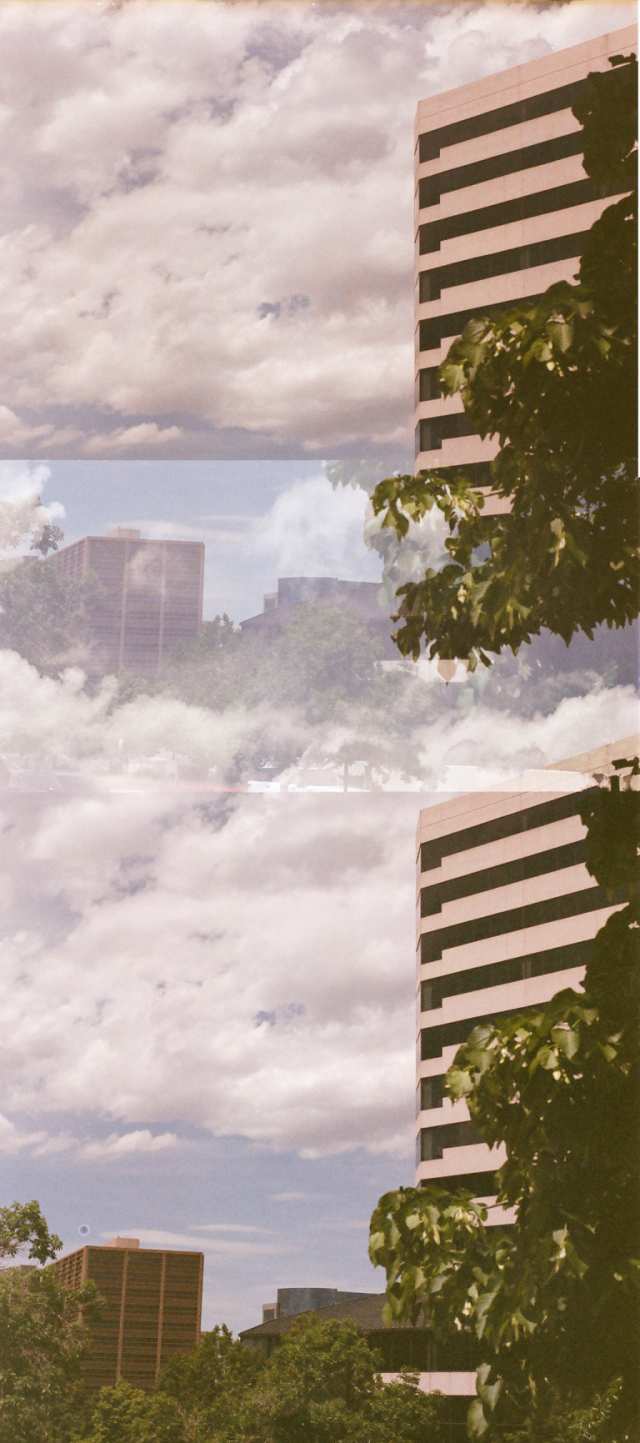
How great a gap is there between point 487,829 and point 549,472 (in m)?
3.49

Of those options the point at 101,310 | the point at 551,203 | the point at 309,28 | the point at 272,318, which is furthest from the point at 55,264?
the point at 551,203

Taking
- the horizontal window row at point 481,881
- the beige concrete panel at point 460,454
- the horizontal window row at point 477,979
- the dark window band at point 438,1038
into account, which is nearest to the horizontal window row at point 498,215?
the beige concrete panel at point 460,454

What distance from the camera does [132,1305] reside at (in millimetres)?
4766

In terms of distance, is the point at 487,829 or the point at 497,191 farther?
the point at 497,191

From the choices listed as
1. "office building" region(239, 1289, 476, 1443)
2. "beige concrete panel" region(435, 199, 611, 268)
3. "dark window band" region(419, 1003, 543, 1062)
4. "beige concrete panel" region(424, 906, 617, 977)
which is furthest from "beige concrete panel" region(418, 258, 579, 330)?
"beige concrete panel" region(424, 906, 617, 977)

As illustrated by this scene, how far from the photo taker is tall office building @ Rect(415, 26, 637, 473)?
292 centimetres

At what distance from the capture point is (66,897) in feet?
15.5

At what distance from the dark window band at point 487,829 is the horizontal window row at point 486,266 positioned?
1857 mm

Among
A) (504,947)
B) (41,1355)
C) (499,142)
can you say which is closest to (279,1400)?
(41,1355)

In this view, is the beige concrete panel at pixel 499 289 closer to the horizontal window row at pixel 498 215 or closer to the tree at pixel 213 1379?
the horizontal window row at pixel 498 215

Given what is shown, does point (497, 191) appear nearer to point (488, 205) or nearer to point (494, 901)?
point (488, 205)

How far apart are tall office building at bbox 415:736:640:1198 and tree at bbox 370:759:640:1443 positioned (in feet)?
0.33

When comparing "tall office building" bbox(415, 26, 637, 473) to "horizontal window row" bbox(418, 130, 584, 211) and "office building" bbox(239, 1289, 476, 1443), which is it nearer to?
"horizontal window row" bbox(418, 130, 584, 211)

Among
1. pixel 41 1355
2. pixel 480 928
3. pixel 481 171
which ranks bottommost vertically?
pixel 41 1355
